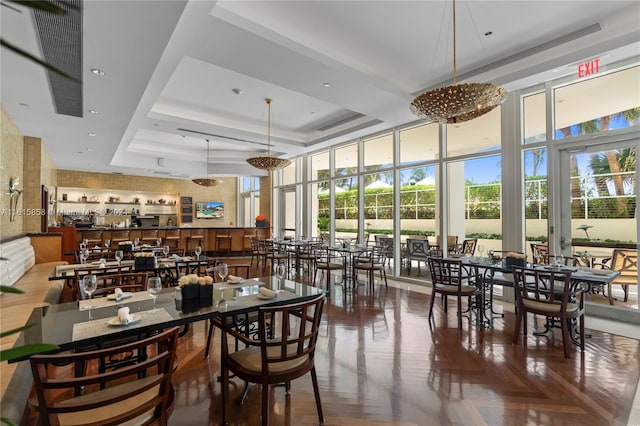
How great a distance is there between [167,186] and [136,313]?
1373 centimetres

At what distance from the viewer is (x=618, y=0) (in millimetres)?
3822

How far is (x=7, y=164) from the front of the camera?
5996mm

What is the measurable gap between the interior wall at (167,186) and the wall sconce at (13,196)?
22.1ft

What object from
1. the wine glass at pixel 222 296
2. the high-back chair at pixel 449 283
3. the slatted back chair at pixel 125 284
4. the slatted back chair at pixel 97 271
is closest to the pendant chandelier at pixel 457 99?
the high-back chair at pixel 449 283

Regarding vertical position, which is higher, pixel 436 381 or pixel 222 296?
pixel 222 296

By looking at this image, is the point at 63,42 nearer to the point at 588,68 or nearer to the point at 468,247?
the point at 588,68

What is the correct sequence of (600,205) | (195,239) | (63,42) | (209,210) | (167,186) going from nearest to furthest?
(63,42)
(600,205)
(195,239)
(167,186)
(209,210)

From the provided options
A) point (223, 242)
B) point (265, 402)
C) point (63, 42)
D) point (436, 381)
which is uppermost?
point (63, 42)

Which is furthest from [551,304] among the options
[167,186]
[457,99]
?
[167,186]

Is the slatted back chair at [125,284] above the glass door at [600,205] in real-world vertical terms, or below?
below

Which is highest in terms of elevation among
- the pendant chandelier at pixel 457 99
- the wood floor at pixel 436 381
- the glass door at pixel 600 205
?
the pendant chandelier at pixel 457 99

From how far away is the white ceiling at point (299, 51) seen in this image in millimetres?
3559

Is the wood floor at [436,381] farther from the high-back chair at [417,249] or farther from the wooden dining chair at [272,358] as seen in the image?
the high-back chair at [417,249]

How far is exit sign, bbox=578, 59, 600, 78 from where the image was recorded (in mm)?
4531
